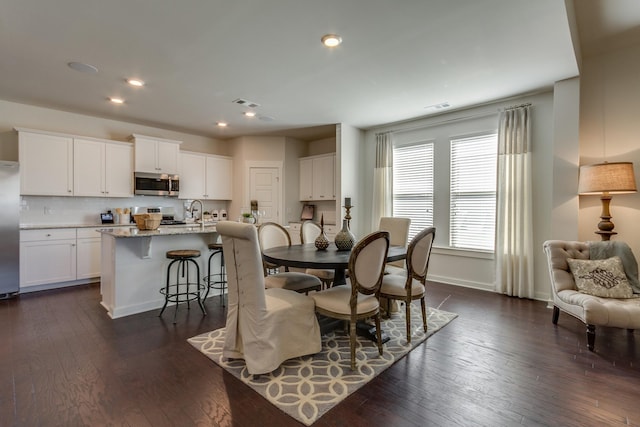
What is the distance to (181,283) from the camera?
3.90 m

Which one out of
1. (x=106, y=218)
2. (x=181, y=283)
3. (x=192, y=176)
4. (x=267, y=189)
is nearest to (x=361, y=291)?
(x=181, y=283)

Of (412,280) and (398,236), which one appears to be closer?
(412,280)

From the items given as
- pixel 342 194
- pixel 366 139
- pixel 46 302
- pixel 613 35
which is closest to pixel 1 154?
Result: pixel 46 302

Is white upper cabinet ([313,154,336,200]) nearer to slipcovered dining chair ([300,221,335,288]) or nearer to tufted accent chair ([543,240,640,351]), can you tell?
slipcovered dining chair ([300,221,335,288])

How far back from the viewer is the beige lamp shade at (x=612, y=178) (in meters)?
3.20

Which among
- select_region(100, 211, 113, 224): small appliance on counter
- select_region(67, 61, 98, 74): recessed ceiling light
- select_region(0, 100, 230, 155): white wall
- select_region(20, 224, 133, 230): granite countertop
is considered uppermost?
select_region(67, 61, 98, 74): recessed ceiling light

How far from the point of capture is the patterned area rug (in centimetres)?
193

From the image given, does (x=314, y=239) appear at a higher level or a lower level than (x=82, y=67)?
lower

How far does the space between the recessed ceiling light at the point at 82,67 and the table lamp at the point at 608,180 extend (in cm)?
552

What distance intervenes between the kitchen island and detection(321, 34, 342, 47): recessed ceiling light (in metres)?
2.50

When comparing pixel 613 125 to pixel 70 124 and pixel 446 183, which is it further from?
pixel 70 124

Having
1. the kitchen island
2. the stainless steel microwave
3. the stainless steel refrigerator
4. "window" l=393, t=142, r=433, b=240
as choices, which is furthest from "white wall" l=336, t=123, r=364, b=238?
the stainless steel refrigerator

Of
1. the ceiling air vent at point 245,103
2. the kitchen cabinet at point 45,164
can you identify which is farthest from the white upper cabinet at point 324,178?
the kitchen cabinet at point 45,164

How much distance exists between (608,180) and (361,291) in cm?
296
